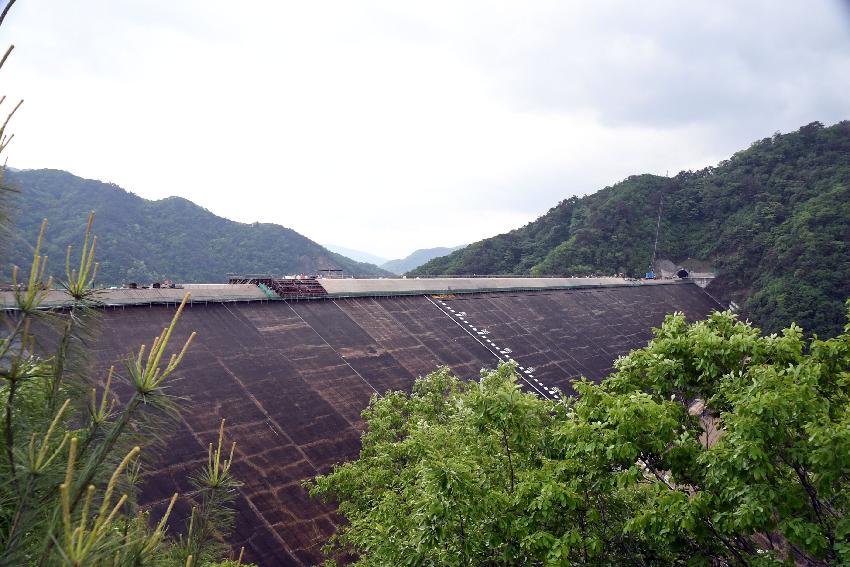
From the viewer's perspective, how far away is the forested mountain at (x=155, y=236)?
68.9m

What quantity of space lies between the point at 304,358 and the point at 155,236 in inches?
2779

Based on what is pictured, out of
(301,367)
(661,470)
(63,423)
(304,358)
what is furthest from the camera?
(304,358)

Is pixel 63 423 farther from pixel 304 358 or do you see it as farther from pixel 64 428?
pixel 304 358

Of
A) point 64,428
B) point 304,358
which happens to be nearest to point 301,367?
point 304,358

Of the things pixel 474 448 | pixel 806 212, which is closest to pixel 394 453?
pixel 474 448

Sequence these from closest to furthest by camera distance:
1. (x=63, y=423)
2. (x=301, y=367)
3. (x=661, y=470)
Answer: (x=63, y=423) < (x=661, y=470) < (x=301, y=367)

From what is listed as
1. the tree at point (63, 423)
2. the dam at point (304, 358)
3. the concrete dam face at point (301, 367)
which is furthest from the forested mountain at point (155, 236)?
the tree at point (63, 423)

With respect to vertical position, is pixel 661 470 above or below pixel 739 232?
below

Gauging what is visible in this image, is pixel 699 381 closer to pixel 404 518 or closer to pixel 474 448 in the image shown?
pixel 474 448

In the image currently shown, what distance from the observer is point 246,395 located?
58.2 ft

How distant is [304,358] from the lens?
2127cm

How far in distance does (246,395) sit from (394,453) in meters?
8.24

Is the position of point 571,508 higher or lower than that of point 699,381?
lower

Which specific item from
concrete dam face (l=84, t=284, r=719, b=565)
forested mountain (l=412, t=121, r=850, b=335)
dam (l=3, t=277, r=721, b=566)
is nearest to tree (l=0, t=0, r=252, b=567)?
dam (l=3, t=277, r=721, b=566)
